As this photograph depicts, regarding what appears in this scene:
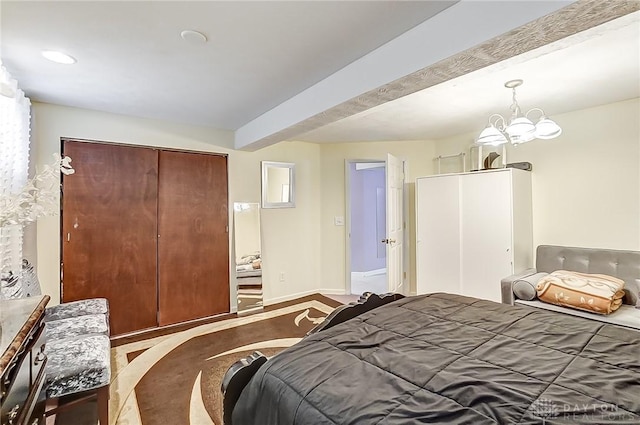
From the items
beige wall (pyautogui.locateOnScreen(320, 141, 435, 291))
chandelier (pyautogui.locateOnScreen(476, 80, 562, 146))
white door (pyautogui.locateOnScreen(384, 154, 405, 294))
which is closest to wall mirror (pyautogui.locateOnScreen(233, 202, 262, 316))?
beige wall (pyautogui.locateOnScreen(320, 141, 435, 291))

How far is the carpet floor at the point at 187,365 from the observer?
2.00 metres

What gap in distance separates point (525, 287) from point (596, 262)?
2.48 ft

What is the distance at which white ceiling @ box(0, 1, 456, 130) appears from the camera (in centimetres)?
153

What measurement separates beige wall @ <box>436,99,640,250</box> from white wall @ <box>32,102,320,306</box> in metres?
2.86

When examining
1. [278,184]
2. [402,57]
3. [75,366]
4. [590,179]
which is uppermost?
[402,57]

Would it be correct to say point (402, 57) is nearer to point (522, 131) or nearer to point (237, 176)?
point (522, 131)

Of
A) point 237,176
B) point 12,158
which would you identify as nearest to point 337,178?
point 237,176

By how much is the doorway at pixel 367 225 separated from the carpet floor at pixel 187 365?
2082mm

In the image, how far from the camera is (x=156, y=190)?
3.43 meters

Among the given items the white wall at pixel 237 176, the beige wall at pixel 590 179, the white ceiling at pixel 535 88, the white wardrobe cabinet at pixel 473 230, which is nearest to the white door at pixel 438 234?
the white wardrobe cabinet at pixel 473 230

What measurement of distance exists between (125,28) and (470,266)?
362cm

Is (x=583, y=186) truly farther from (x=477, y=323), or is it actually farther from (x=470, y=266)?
(x=477, y=323)

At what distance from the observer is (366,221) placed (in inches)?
236

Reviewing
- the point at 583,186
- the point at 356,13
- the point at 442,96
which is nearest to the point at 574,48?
the point at 442,96
